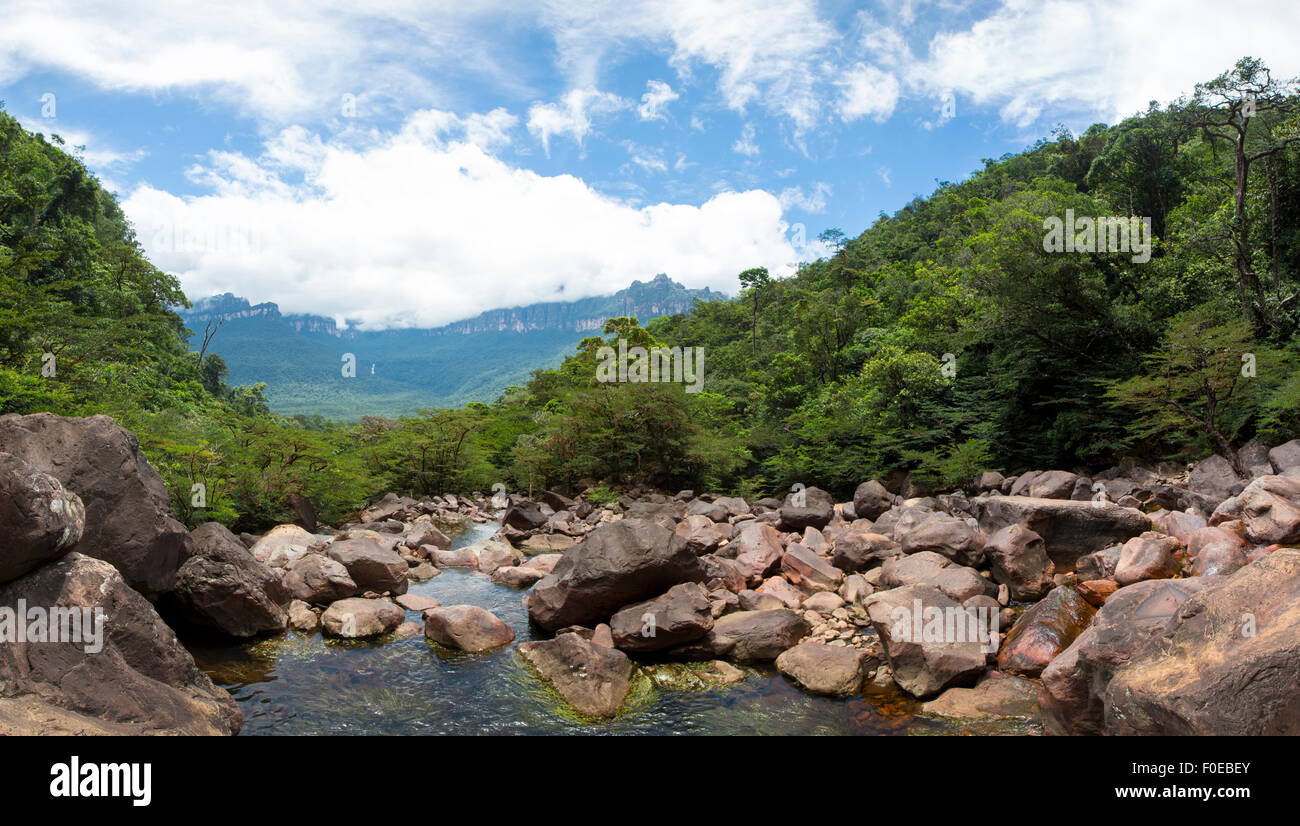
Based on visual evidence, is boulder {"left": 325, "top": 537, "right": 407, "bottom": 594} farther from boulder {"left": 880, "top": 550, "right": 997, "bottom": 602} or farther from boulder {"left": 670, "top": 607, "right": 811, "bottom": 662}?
boulder {"left": 880, "top": 550, "right": 997, "bottom": 602}

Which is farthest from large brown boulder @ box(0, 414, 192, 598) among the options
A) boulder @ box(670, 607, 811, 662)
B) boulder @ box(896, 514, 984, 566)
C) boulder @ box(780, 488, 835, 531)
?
boulder @ box(780, 488, 835, 531)

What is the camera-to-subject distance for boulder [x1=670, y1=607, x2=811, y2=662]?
8844 mm

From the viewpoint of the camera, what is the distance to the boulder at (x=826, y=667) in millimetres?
7922

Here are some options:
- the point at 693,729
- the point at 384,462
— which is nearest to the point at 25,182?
the point at 384,462

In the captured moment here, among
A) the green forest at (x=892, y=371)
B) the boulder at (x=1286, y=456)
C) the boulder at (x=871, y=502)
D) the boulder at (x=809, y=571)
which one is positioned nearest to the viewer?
the boulder at (x=809, y=571)

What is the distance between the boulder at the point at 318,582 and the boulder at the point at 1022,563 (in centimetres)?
1121

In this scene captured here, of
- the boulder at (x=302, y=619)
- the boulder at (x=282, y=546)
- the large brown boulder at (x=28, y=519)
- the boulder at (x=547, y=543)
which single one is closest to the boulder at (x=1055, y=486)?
the boulder at (x=547, y=543)

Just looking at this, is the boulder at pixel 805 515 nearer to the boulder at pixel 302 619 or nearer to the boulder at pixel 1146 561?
the boulder at pixel 1146 561

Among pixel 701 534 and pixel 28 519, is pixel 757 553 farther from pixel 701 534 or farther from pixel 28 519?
pixel 28 519

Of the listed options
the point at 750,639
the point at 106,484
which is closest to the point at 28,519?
the point at 106,484

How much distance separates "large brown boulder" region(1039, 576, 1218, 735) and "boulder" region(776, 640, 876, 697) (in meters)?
2.08

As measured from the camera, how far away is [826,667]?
8.12 metres

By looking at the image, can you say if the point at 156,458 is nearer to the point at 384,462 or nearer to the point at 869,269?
the point at 384,462

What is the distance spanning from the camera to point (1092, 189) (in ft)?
129
